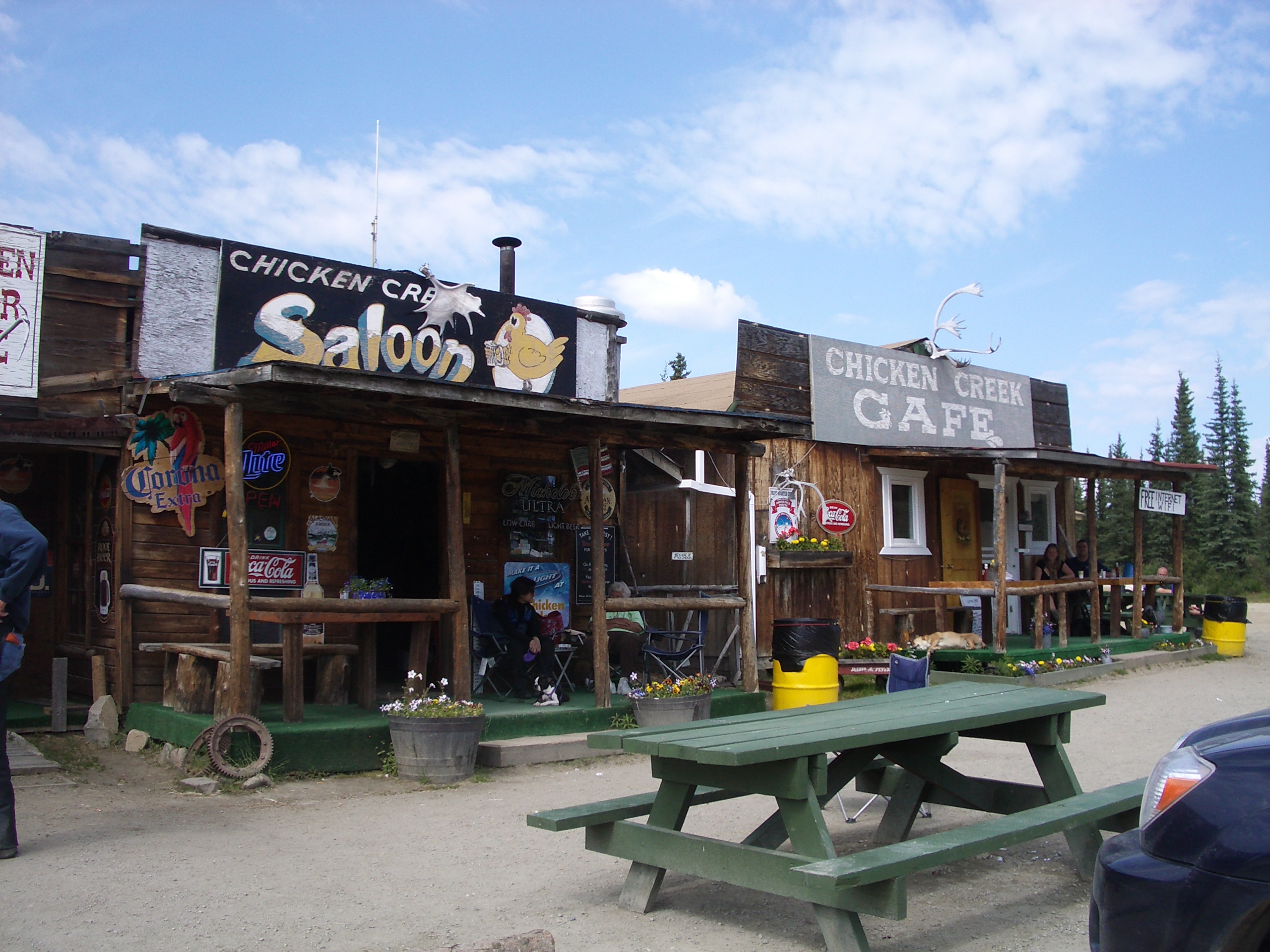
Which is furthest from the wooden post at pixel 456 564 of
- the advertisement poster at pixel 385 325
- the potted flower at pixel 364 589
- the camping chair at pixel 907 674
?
the camping chair at pixel 907 674

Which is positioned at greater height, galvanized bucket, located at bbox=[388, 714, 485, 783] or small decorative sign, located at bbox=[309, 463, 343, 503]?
small decorative sign, located at bbox=[309, 463, 343, 503]

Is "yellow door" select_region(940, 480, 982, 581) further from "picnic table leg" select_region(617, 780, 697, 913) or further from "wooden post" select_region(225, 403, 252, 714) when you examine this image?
"picnic table leg" select_region(617, 780, 697, 913)

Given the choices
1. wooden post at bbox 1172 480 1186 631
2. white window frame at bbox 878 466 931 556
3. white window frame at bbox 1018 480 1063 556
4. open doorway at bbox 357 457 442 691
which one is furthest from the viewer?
white window frame at bbox 1018 480 1063 556

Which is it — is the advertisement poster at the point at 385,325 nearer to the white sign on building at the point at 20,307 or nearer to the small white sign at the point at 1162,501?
the white sign on building at the point at 20,307

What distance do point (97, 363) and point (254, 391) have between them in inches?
86.4

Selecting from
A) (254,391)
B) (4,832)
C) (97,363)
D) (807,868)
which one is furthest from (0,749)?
(97,363)

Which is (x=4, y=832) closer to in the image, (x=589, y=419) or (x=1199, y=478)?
(x=589, y=419)

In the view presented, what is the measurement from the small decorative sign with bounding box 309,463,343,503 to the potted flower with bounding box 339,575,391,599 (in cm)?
77

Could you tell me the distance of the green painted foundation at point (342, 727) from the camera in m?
7.70

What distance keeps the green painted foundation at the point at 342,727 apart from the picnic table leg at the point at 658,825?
11.8 feet

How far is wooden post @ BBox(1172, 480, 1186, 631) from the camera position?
16547 millimetres

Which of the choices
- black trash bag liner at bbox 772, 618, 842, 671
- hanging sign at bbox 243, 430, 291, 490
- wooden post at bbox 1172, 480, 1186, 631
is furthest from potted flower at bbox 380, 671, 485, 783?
wooden post at bbox 1172, 480, 1186, 631

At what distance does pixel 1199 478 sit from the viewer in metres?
49.5

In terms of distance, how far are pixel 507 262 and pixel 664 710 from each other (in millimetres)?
5530
